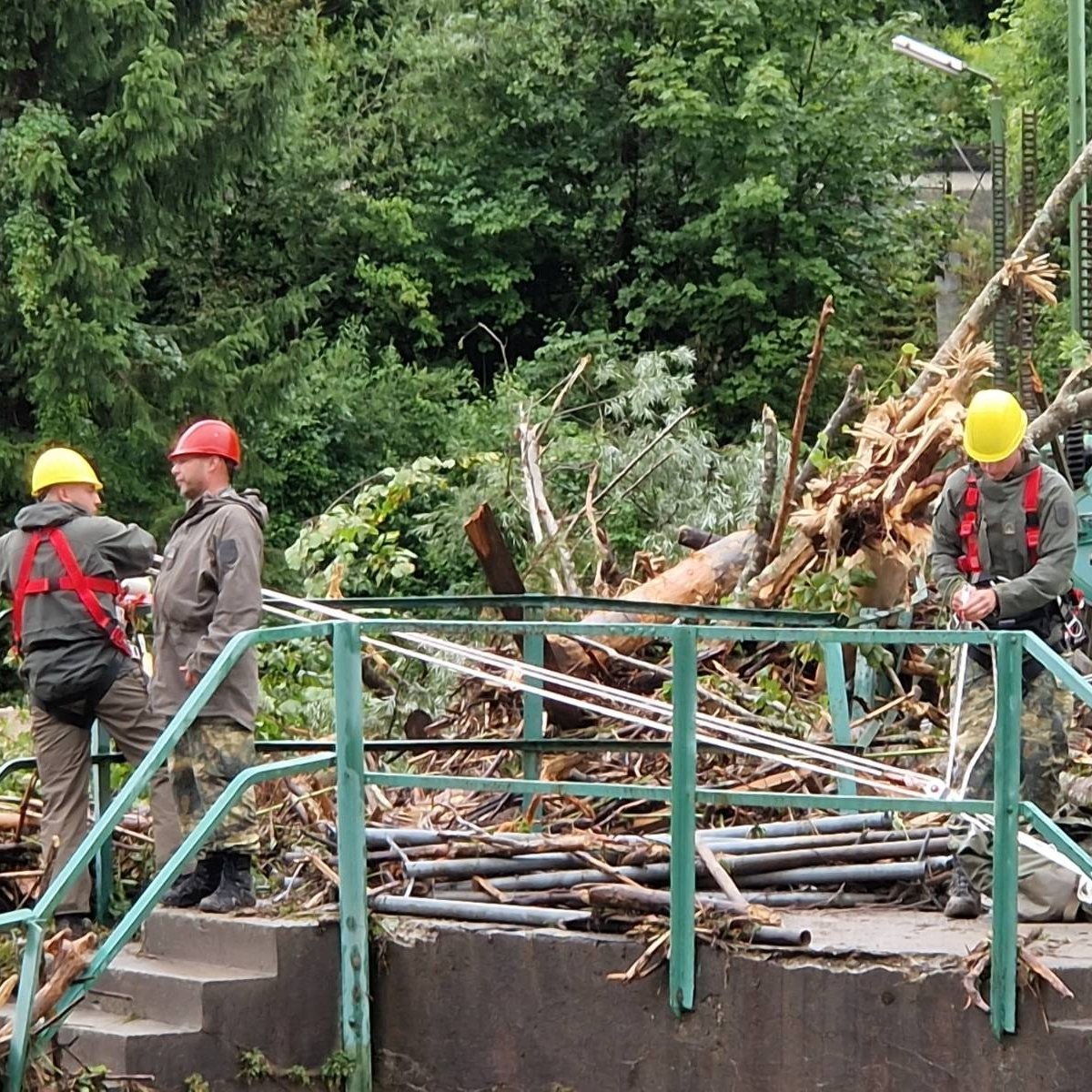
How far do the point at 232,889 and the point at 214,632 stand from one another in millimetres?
912

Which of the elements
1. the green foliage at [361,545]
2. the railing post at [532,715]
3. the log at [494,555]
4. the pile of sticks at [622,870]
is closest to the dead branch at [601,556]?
the green foliage at [361,545]

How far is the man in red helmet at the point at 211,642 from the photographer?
6285mm

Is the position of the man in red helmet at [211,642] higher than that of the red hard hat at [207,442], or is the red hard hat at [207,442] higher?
the red hard hat at [207,442]

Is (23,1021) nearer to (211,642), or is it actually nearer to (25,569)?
(211,642)

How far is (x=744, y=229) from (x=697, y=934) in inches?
805

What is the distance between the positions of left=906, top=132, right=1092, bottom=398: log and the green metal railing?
4.50 metres

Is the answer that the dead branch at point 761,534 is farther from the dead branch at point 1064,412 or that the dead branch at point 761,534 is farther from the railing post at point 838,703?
the railing post at point 838,703

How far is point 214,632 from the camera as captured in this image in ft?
20.4

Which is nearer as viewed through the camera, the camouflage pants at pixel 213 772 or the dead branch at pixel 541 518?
the camouflage pants at pixel 213 772

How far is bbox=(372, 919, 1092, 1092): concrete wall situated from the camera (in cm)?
541

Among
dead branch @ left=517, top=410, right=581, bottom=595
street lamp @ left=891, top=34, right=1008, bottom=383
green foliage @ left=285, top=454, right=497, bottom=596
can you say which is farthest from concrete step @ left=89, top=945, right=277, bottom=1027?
street lamp @ left=891, top=34, right=1008, bottom=383

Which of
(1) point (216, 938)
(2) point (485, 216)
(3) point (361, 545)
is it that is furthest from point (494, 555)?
(2) point (485, 216)

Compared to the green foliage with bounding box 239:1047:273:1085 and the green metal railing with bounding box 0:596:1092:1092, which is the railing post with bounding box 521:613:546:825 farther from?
the green foliage with bounding box 239:1047:273:1085

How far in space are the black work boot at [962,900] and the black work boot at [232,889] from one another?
94.3 inches
